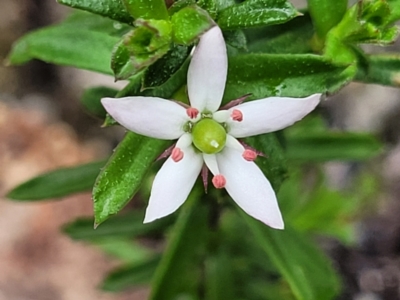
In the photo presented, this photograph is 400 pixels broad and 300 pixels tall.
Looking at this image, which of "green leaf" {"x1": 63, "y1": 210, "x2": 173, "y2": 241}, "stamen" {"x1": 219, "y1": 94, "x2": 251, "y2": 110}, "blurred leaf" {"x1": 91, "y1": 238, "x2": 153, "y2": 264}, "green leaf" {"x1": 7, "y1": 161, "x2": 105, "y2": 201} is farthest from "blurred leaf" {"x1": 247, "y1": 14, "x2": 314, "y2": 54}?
"blurred leaf" {"x1": 91, "y1": 238, "x2": 153, "y2": 264}

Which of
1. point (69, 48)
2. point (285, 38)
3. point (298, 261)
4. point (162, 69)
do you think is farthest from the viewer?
point (298, 261)

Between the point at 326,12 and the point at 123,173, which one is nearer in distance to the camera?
the point at 123,173

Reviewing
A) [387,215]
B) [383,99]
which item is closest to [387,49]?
[383,99]

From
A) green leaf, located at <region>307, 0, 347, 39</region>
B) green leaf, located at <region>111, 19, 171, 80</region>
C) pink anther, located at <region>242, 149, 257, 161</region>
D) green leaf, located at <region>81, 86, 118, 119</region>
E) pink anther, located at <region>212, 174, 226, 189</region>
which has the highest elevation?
green leaf, located at <region>111, 19, 171, 80</region>

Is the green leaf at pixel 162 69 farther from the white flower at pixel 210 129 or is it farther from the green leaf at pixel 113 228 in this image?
the green leaf at pixel 113 228

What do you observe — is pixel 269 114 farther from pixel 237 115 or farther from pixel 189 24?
pixel 189 24

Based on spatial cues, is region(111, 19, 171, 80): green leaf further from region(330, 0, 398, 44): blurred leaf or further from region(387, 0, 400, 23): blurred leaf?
region(387, 0, 400, 23): blurred leaf

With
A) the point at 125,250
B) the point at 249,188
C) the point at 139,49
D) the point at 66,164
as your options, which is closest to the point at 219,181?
the point at 249,188
